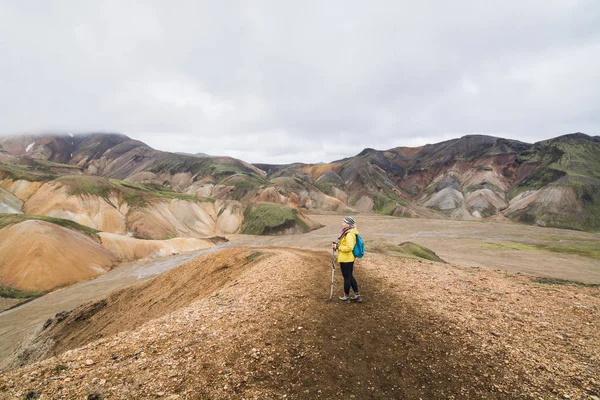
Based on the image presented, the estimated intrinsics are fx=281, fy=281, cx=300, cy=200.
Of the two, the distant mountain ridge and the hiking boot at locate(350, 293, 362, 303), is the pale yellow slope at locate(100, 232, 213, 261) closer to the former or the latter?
the distant mountain ridge

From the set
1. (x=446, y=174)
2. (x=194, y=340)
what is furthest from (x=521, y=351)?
(x=446, y=174)

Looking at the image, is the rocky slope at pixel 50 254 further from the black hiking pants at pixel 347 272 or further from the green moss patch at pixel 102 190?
the black hiking pants at pixel 347 272

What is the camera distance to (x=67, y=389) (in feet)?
17.7

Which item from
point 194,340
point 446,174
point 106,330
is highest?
point 446,174

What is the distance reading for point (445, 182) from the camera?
533 ft

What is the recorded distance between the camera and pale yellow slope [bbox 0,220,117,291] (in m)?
35.9

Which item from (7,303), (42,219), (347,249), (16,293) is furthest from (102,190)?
(347,249)

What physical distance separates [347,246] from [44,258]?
4646cm

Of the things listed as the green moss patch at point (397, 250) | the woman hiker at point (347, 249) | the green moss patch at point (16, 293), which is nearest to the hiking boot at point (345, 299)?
the woman hiker at point (347, 249)

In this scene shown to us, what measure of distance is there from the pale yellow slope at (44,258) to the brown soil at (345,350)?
129 feet

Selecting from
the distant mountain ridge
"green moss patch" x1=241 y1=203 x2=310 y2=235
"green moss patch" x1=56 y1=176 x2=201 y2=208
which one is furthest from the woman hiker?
the distant mountain ridge

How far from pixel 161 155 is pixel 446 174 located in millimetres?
188787

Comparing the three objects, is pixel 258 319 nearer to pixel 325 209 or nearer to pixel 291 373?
pixel 291 373

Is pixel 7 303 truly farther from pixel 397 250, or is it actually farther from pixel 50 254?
pixel 397 250
